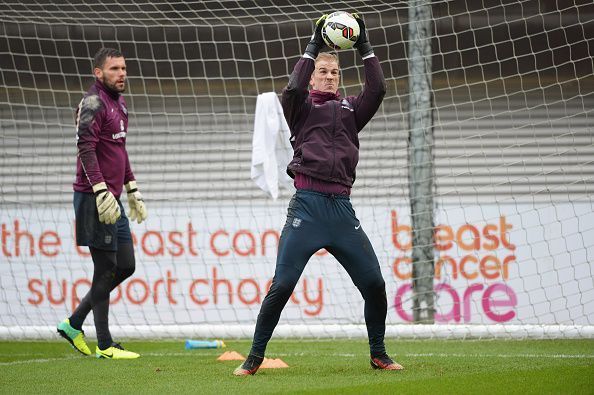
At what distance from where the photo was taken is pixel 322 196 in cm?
573

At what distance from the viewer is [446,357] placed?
709 cm

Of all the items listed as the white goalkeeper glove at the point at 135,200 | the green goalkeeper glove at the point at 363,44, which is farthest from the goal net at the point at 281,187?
the green goalkeeper glove at the point at 363,44

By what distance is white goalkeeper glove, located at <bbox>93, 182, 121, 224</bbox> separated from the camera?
22.6 feet

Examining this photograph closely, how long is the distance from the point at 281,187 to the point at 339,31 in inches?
220

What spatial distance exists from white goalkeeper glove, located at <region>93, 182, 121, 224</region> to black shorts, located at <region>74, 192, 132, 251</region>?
0.16 metres

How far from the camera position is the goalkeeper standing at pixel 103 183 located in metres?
6.96

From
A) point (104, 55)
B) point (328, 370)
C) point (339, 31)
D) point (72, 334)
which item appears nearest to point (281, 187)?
point (72, 334)

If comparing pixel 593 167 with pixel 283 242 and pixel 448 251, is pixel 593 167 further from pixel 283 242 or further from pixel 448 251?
pixel 283 242

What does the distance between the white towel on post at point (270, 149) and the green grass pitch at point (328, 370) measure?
56.3 inches

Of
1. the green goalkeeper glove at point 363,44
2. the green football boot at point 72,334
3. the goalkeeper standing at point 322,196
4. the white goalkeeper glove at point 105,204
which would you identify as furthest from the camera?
the green football boot at point 72,334

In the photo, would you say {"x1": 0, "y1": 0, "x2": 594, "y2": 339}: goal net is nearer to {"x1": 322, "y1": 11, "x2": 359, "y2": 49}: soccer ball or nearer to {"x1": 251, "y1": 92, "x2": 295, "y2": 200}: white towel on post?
{"x1": 251, "y1": 92, "x2": 295, "y2": 200}: white towel on post

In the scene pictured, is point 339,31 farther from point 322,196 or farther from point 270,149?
point 270,149

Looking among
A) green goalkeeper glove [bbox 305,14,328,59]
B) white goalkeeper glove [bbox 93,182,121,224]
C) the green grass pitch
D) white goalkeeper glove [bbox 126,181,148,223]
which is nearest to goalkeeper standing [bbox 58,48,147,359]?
white goalkeeper glove [bbox 93,182,121,224]

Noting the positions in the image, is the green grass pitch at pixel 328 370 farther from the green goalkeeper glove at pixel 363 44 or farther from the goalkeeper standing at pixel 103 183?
the green goalkeeper glove at pixel 363 44
